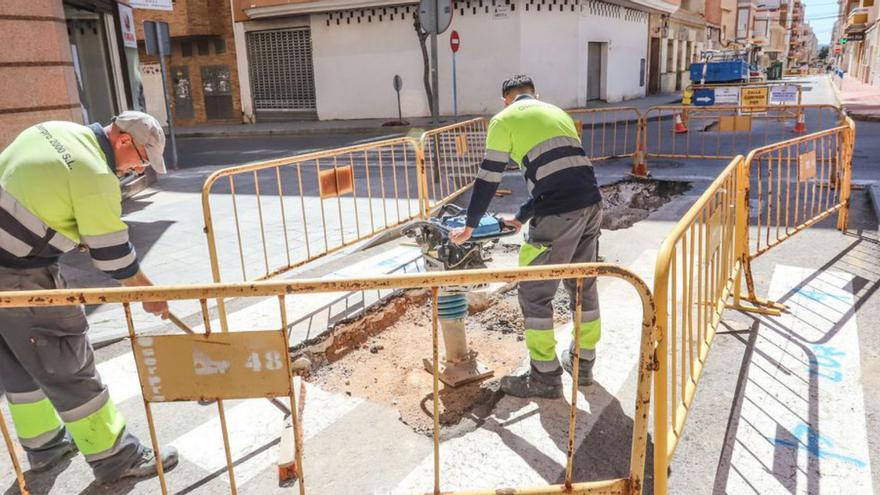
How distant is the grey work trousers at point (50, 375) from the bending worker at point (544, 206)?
2.07 m

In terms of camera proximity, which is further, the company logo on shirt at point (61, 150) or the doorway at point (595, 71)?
the doorway at point (595, 71)

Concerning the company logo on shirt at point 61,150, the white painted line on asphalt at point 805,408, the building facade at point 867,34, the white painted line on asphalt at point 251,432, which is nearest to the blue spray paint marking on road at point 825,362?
the white painted line on asphalt at point 805,408

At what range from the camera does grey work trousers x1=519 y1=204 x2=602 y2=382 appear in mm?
3701

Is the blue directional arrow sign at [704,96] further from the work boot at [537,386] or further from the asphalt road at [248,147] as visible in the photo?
the work boot at [537,386]

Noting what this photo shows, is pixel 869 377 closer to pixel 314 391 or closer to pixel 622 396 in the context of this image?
pixel 622 396

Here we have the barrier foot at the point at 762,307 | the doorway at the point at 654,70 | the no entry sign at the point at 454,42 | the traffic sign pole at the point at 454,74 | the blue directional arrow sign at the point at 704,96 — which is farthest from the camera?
the doorway at the point at 654,70

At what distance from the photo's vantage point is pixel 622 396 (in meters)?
3.76

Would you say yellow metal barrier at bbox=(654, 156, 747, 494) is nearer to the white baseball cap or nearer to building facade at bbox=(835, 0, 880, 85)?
the white baseball cap

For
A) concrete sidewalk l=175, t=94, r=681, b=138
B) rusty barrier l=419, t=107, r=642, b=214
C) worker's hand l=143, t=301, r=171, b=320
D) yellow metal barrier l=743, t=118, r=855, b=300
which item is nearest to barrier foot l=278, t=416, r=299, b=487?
worker's hand l=143, t=301, r=171, b=320

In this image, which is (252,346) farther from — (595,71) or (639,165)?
(595,71)

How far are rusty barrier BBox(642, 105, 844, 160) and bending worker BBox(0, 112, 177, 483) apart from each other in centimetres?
911

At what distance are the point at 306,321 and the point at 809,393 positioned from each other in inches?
135

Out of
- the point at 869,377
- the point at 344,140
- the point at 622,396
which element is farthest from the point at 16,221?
the point at 344,140

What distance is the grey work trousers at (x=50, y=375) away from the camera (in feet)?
9.61
